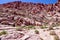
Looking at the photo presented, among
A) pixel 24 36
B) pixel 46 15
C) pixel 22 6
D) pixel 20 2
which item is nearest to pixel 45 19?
pixel 46 15

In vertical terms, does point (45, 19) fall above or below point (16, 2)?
below

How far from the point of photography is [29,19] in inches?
1770

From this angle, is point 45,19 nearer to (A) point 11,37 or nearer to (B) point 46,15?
(B) point 46,15

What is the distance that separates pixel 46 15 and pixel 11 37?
37565 millimetres

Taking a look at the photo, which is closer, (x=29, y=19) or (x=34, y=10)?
(x=29, y=19)

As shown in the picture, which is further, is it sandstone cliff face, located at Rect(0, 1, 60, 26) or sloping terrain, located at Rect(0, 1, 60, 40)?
sandstone cliff face, located at Rect(0, 1, 60, 26)

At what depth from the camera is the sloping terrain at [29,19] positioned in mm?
21094

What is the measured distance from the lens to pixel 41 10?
6075cm

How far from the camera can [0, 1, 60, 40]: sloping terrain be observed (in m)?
21.1

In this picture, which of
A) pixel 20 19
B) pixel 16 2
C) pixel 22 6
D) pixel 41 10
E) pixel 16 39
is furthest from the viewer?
pixel 16 2

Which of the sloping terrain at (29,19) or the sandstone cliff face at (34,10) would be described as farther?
the sandstone cliff face at (34,10)

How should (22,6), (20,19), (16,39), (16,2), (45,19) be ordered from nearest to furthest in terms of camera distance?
1. (16,39)
2. (20,19)
3. (45,19)
4. (22,6)
5. (16,2)

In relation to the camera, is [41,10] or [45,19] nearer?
[45,19]

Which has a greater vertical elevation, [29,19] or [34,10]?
[34,10]
